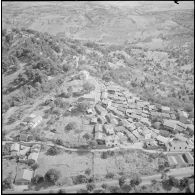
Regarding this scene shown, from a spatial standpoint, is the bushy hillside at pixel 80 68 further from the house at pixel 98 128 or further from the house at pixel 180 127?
the house at pixel 98 128

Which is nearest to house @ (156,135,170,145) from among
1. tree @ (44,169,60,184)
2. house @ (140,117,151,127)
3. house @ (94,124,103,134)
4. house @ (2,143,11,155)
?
house @ (140,117,151,127)

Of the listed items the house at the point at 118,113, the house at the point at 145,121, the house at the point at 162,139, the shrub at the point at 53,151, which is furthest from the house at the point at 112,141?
the shrub at the point at 53,151

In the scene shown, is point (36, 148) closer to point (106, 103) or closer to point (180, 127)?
point (106, 103)

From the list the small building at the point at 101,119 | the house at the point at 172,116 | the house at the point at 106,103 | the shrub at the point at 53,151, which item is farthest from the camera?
the house at the point at 106,103

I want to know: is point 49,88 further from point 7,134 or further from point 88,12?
point 88,12

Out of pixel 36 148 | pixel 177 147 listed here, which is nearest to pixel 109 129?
pixel 177 147

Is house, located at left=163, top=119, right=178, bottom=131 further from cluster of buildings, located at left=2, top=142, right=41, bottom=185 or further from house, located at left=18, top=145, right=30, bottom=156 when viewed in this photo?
house, located at left=18, top=145, right=30, bottom=156

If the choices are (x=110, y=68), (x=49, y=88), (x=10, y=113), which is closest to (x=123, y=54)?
(x=110, y=68)
